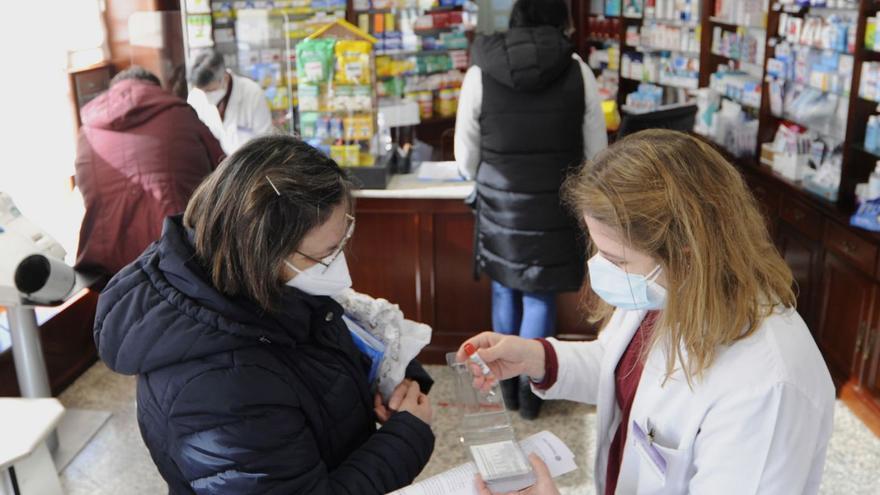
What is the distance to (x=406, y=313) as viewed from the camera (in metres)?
4.14

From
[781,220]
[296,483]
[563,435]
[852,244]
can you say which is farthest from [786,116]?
[296,483]

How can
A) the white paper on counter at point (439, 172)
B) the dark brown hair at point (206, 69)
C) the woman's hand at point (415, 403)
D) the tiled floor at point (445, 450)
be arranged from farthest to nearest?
the dark brown hair at point (206, 69) → the white paper on counter at point (439, 172) → the tiled floor at point (445, 450) → the woman's hand at point (415, 403)

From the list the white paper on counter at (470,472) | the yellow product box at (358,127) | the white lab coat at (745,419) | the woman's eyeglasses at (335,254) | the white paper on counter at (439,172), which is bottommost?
the white paper on counter at (470,472)

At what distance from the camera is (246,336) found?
1398mm

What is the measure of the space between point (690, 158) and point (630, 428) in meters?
0.52

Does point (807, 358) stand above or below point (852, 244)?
above

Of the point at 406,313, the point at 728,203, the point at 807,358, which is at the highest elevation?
the point at 728,203

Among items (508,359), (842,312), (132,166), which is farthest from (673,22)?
(508,359)

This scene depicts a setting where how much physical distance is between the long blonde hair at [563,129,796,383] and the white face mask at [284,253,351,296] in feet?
1.77

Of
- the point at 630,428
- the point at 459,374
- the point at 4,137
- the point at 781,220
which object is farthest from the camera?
the point at 781,220

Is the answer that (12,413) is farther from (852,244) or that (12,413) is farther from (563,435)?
(852,244)

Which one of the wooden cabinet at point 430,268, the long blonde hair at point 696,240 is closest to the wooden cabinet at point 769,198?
the wooden cabinet at point 430,268

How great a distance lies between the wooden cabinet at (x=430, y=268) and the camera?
13.0ft

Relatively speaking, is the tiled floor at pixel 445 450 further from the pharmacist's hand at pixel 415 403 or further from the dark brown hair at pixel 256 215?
the dark brown hair at pixel 256 215
